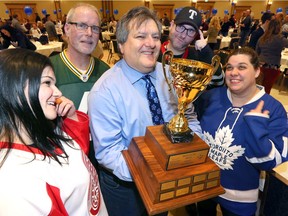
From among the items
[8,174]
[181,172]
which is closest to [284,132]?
[181,172]

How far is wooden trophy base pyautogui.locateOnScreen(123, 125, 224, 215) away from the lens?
76cm

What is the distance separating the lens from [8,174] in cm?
67

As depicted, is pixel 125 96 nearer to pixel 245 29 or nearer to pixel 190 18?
pixel 190 18

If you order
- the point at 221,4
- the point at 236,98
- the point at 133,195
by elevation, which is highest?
the point at 221,4

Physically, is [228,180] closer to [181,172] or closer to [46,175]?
[181,172]

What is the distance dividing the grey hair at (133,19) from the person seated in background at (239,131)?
1.97 feet

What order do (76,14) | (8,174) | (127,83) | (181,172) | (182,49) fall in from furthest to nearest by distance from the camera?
(182,49) → (76,14) → (127,83) → (181,172) → (8,174)

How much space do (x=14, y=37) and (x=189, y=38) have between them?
15.3 ft

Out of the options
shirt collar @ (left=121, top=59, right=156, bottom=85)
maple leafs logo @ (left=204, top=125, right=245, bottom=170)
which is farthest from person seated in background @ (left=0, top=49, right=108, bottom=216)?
maple leafs logo @ (left=204, top=125, right=245, bottom=170)

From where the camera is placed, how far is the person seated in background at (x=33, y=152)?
664 mm

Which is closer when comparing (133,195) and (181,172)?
(181,172)

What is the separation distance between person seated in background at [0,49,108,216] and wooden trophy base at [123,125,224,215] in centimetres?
26

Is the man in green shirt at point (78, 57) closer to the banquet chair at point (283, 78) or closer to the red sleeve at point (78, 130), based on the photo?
the red sleeve at point (78, 130)

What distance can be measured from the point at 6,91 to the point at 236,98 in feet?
3.89
